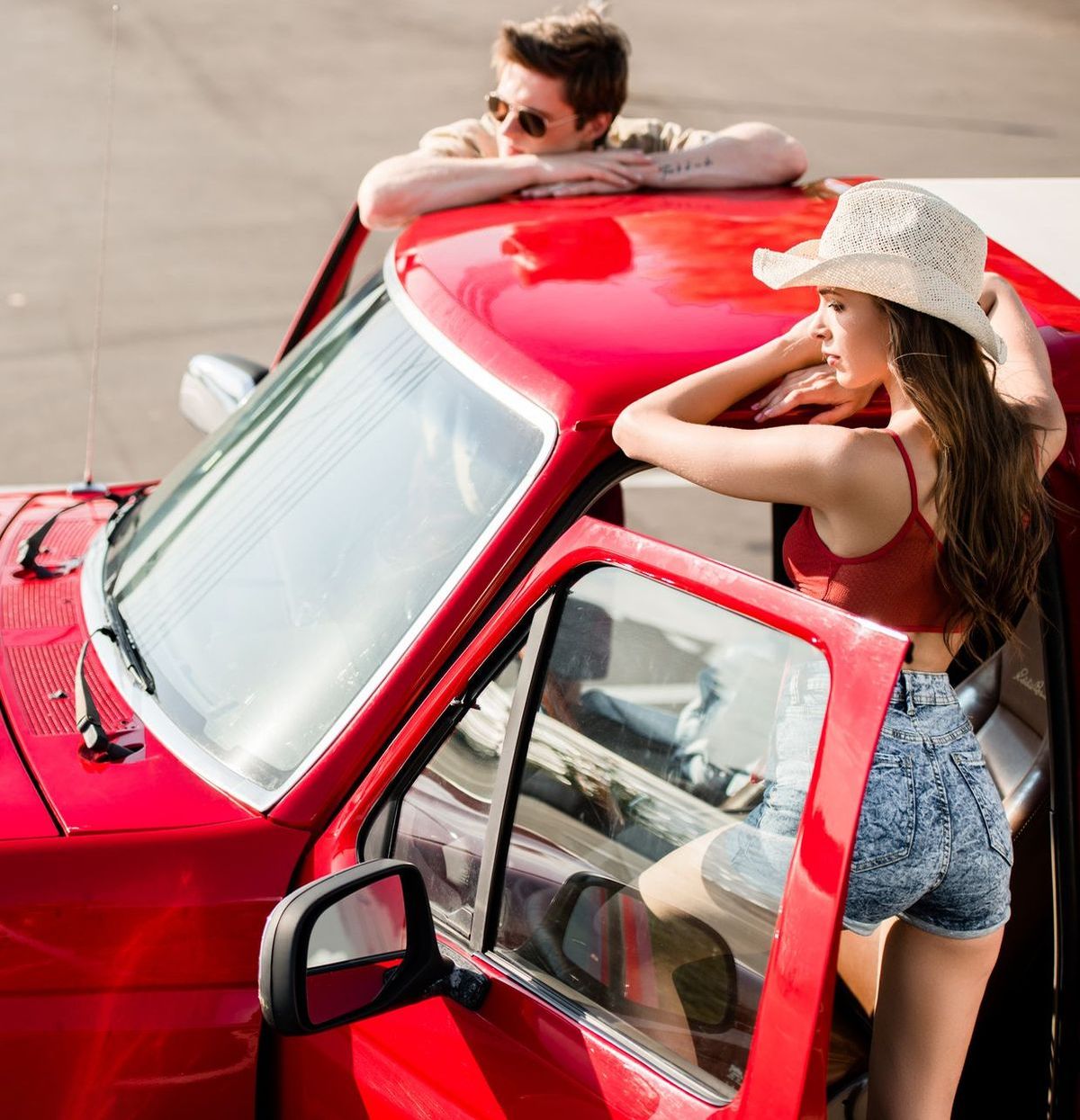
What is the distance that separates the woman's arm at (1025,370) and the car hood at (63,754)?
1256mm

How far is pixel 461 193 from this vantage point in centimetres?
331

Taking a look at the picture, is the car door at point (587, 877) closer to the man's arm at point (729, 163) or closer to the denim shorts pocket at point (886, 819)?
the denim shorts pocket at point (886, 819)

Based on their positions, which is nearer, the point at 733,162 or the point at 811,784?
the point at 811,784

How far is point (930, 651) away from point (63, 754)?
125 cm

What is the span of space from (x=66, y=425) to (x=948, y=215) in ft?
18.8

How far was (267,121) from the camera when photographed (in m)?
11.4

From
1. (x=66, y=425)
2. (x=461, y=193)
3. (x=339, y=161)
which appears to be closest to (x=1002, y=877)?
(x=461, y=193)

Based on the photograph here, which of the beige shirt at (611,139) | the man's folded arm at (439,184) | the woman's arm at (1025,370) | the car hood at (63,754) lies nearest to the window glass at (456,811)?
the car hood at (63,754)

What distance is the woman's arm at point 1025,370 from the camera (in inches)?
Answer: 86.2

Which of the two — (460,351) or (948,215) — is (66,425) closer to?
(460,351)

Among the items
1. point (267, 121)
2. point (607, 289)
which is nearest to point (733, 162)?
point (607, 289)

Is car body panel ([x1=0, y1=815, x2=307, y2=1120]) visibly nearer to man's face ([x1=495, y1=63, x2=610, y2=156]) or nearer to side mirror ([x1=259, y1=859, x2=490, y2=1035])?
side mirror ([x1=259, y1=859, x2=490, y2=1035])

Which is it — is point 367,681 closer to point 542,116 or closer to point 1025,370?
point 1025,370

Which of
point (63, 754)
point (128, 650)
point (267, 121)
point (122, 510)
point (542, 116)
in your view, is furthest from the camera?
point (267, 121)
